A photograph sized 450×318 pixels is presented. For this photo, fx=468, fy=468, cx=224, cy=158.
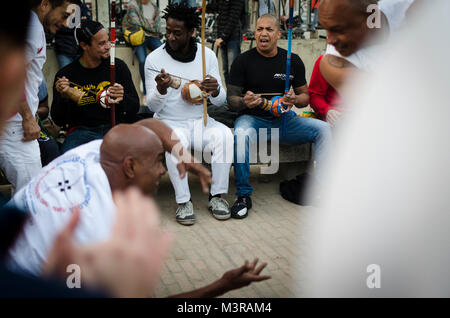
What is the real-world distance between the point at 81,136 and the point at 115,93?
504 mm

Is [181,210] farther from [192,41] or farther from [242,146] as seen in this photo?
[192,41]

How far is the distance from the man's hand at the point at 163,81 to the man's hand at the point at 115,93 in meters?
0.33

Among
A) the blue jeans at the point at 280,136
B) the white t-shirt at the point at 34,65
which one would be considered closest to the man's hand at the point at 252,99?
the blue jeans at the point at 280,136

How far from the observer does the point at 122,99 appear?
431 cm

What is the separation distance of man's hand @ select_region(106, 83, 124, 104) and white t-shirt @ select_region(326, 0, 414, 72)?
9.05ft

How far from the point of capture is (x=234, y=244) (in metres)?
3.72

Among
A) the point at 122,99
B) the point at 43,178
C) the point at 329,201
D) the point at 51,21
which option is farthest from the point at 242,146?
the point at 329,201

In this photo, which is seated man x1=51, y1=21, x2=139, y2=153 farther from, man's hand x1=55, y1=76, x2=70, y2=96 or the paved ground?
the paved ground

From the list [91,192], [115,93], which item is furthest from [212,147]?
[91,192]

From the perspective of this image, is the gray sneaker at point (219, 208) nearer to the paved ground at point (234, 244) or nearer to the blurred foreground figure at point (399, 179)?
the paved ground at point (234, 244)

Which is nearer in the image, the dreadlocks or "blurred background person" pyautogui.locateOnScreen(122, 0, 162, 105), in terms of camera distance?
the dreadlocks

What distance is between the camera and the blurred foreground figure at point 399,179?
1.44 metres

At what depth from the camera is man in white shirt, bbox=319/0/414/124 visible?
1.65 metres

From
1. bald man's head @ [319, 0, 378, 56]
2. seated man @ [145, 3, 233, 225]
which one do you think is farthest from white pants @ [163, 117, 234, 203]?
bald man's head @ [319, 0, 378, 56]
